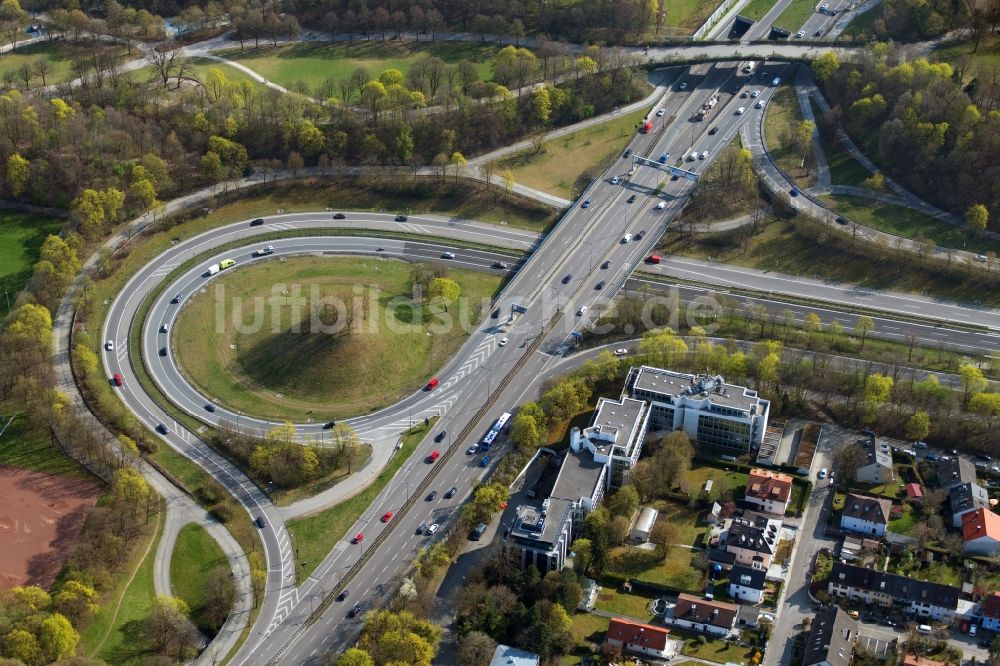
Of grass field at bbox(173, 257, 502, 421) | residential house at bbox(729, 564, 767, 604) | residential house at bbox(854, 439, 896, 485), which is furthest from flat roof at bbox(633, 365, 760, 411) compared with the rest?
grass field at bbox(173, 257, 502, 421)

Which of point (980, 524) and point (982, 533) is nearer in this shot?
point (982, 533)

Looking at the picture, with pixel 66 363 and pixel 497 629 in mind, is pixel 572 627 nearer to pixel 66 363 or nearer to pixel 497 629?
pixel 497 629

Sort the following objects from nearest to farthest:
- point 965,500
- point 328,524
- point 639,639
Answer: point 639,639, point 965,500, point 328,524

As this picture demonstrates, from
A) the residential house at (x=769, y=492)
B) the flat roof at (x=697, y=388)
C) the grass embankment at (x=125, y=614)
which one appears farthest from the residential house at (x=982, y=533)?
the grass embankment at (x=125, y=614)

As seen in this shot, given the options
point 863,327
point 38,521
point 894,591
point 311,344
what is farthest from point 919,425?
point 38,521

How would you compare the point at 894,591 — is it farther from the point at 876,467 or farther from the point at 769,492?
the point at 876,467

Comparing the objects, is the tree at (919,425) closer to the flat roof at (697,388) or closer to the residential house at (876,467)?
the residential house at (876,467)

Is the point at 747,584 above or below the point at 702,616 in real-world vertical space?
above

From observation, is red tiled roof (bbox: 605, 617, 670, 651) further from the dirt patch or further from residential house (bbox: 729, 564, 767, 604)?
the dirt patch
